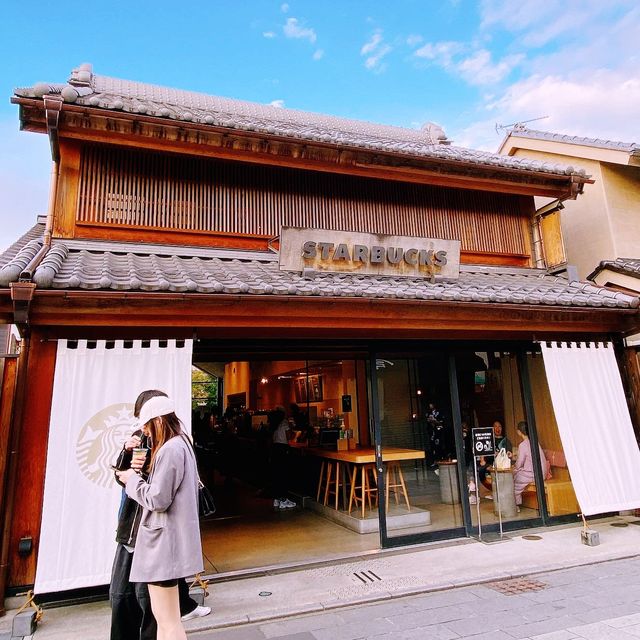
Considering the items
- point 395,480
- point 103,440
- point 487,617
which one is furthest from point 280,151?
point 487,617

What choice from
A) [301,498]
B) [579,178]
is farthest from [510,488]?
[579,178]

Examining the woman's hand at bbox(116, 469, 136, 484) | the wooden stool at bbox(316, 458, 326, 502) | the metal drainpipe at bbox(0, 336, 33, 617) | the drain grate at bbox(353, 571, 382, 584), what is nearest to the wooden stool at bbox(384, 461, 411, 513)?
the drain grate at bbox(353, 571, 382, 584)

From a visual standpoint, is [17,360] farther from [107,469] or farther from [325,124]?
[325,124]

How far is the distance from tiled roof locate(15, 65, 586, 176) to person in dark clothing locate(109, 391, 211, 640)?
4738 millimetres

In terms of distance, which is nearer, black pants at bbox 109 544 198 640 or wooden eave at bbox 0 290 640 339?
black pants at bbox 109 544 198 640

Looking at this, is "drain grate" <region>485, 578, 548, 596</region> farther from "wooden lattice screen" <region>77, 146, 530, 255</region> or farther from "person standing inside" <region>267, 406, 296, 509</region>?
"person standing inside" <region>267, 406, 296, 509</region>

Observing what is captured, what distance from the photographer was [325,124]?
1133 centimetres

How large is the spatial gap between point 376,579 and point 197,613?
2029 mm

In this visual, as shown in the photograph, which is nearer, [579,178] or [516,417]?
[516,417]

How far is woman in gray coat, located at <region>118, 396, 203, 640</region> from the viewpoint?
9.95 feet

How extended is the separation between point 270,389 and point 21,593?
10.4m

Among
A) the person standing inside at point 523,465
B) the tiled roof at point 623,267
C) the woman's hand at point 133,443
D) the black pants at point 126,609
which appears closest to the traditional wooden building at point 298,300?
the person standing inside at point 523,465

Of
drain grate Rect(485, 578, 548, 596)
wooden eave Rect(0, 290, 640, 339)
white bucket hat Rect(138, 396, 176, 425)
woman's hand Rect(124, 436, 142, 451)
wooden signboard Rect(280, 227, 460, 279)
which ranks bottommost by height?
drain grate Rect(485, 578, 548, 596)

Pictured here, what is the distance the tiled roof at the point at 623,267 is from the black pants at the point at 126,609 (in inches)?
331
